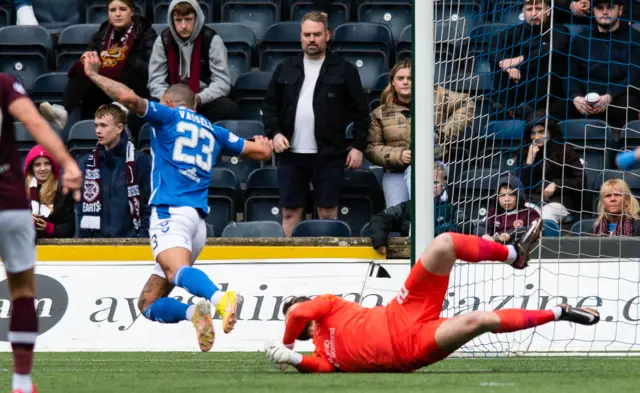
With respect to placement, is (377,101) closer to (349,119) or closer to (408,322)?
(349,119)

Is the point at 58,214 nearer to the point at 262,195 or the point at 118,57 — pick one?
the point at 118,57

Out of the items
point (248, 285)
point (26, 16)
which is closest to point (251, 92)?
point (248, 285)

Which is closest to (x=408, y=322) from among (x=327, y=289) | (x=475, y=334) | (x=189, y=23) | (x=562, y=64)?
(x=475, y=334)

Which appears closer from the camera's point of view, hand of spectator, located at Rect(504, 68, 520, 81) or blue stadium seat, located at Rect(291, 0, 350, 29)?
hand of spectator, located at Rect(504, 68, 520, 81)

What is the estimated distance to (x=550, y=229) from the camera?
35.9ft

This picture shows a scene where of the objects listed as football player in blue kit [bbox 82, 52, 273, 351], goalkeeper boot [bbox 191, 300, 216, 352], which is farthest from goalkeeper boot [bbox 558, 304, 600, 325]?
football player in blue kit [bbox 82, 52, 273, 351]

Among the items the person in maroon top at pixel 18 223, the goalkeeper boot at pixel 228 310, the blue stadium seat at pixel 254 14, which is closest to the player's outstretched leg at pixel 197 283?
the goalkeeper boot at pixel 228 310

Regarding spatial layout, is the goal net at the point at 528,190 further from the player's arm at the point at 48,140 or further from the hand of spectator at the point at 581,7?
the player's arm at the point at 48,140

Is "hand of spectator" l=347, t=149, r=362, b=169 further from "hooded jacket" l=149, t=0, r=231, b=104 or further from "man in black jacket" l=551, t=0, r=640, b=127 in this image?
"man in black jacket" l=551, t=0, r=640, b=127

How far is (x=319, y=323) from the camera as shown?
24.6ft

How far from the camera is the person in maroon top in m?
5.58

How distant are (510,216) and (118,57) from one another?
450cm

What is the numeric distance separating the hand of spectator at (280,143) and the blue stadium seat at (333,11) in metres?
3.17

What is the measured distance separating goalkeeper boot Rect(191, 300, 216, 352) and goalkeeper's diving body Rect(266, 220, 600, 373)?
68 centimetres
